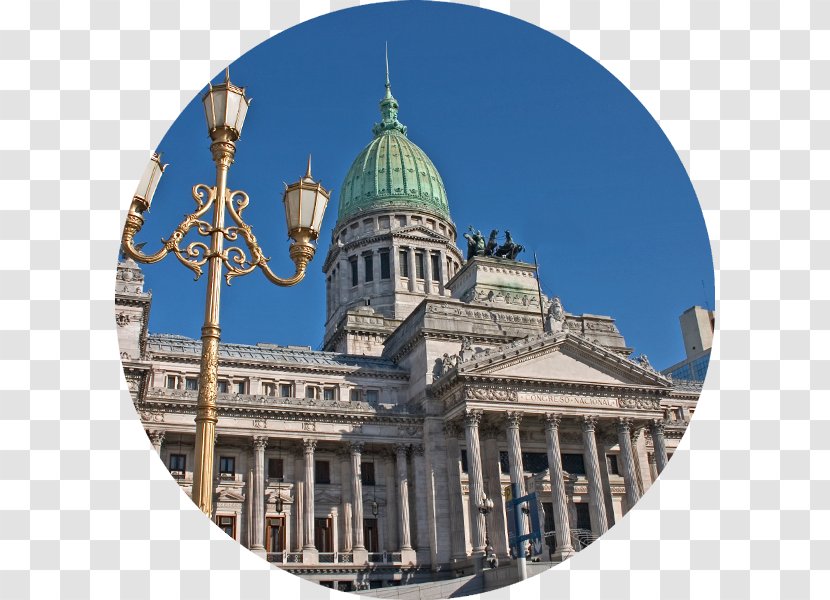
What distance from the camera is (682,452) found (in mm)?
17578

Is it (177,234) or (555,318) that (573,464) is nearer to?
(555,318)

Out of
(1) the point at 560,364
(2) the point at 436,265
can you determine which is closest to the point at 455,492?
(1) the point at 560,364

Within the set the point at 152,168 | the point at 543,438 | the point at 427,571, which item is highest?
the point at 152,168

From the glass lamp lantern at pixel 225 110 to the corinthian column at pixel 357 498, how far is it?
36.8 m

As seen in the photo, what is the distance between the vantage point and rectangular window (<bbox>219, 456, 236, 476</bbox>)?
4972 centimetres

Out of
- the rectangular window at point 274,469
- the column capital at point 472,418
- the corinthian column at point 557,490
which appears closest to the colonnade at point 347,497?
the rectangular window at point 274,469

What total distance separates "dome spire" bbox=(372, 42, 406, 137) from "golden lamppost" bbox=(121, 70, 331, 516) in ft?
254

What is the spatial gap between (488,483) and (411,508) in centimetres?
574

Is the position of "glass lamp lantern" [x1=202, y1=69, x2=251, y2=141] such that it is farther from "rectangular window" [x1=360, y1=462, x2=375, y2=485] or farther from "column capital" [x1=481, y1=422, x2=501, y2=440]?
"rectangular window" [x1=360, y1=462, x2=375, y2=485]

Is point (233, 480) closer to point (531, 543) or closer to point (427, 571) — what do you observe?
point (427, 571)

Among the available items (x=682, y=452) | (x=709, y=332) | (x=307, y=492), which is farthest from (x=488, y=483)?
(x=709, y=332)

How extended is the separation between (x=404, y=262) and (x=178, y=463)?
127 feet

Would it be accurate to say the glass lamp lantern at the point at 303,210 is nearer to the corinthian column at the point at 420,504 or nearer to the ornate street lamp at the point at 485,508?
the ornate street lamp at the point at 485,508

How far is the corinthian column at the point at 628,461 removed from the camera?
51719mm
